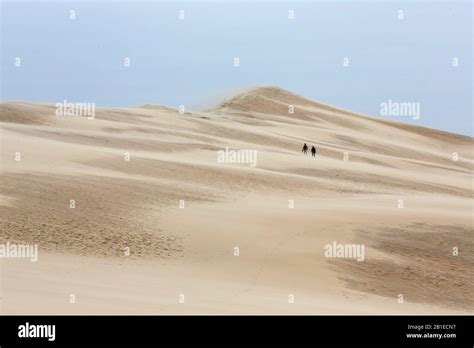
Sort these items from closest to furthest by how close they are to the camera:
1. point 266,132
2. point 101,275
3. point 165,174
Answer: point 101,275, point 165,174, point 266,132

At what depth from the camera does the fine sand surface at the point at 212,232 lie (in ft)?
48.2

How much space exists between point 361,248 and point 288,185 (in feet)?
27.3

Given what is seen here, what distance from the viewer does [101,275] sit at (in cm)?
1558

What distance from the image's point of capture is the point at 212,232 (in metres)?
19.3

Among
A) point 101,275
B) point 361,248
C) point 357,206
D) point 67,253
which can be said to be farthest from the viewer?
point 357,206

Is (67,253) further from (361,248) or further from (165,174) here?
(165,174)

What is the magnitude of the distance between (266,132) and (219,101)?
18.1 metres

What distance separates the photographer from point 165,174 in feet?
85.8

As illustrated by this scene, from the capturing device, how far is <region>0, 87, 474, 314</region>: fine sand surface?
48.2 feet

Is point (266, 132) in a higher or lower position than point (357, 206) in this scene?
higher

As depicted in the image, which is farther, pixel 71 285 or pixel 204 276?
pixel 204 276

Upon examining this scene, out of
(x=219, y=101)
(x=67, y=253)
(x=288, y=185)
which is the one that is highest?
(x=219, y=101)
